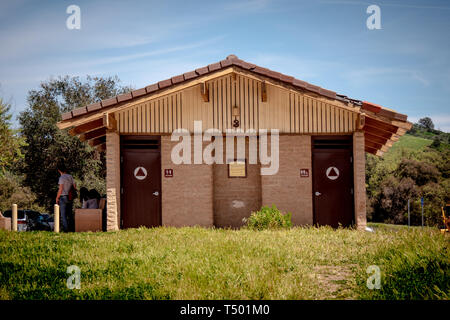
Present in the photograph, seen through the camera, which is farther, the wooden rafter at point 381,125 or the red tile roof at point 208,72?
the wooden rafter at point 381,125

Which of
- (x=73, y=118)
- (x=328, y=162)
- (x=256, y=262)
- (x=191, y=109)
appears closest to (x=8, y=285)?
(x=256, y=262)

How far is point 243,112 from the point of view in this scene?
40.3 feet

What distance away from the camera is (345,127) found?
12.2 meters

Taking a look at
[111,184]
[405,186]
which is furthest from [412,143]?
[111,184]

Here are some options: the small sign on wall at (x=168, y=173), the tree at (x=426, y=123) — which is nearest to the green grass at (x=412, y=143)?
the tree at (x=426, y=123)

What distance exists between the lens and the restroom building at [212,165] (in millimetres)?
12211

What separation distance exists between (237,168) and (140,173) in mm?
3103

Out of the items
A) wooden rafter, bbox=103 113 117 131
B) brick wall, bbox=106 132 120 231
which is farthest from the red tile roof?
brick wall, bbox=106 132 120 231

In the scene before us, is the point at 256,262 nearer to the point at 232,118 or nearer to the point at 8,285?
the point at 8,285

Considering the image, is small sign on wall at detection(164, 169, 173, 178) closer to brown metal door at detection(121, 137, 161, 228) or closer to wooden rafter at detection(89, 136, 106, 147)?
brown metal door at detection(121, 137, 161, 228)

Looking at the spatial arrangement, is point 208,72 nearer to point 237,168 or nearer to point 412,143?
point 237,168

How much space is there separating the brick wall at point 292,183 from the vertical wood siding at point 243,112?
0.59 meters

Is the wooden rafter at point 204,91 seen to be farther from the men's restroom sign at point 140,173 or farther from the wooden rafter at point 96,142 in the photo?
the wooden rafter at point 96,142

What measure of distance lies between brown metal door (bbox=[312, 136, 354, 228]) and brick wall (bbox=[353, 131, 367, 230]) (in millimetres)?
370
